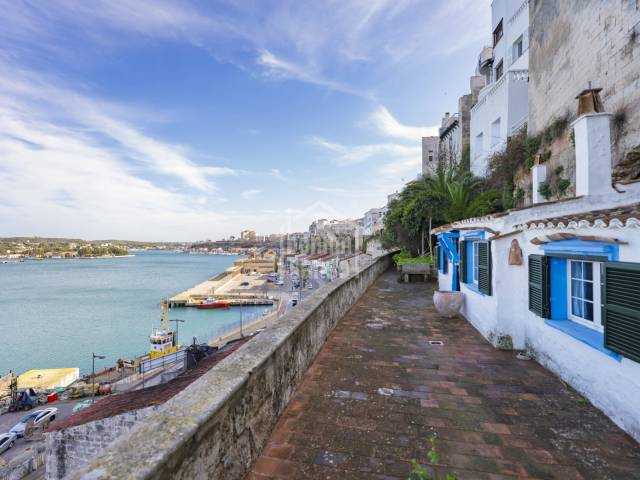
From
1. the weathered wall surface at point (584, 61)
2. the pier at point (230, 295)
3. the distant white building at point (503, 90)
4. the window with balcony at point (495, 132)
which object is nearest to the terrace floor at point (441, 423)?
the weathered wall surface at point (584, 61)

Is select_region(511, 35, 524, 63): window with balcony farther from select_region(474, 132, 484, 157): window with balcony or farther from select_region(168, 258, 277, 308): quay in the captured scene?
select_region(168, 258, 277, 308): quay

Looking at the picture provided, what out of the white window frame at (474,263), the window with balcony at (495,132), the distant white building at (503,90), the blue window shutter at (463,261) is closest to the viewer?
the white window frame at (474,263)

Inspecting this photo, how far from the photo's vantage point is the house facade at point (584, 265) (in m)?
2.77

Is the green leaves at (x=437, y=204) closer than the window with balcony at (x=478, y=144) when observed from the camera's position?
Yes

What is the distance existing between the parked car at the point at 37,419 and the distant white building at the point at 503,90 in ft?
86.1

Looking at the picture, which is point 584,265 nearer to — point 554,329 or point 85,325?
point 554,329

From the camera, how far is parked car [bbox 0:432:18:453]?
46.9 feet

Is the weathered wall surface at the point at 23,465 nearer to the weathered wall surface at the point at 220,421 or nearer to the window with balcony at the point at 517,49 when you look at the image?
the weathered wall surface at the point at 220,421

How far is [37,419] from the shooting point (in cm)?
1636

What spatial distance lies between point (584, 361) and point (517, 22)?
18476mm

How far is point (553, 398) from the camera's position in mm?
3359

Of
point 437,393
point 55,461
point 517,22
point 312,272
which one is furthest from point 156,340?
point 312,272

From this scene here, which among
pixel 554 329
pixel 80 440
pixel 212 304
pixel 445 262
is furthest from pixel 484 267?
pixel 212 304

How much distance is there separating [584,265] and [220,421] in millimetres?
4187
